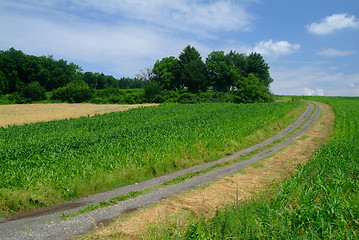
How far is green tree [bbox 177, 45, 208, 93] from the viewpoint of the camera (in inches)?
2505

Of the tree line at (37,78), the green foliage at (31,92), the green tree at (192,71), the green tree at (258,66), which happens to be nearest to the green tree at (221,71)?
the green tree at (192,71)

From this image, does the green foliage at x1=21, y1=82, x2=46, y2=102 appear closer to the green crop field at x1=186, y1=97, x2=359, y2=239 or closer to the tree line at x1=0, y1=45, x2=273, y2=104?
the tree line at x1=0, y1=45, x2=273, y2=104

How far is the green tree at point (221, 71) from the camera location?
67.2m

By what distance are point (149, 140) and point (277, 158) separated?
7311 mm

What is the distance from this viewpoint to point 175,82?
6919 cm

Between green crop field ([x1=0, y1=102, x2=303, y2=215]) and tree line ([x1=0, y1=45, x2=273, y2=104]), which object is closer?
green crop field ([x1=0, y1=102, x2=303, y2=215])

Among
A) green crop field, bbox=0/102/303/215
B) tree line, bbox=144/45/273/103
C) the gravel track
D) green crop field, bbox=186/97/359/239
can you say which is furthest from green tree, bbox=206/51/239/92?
green crop field, bbox=186/97/359/239

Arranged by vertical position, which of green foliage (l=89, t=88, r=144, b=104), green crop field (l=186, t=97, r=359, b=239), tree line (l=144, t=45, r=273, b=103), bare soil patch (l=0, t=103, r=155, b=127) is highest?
tree line (l=144, t=45, r=273, b=103)

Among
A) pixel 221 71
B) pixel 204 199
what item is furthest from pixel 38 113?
pixel 221 71

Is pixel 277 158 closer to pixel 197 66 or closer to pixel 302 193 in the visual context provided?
pixel 302 193

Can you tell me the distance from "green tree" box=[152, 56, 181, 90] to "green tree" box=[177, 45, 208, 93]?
5.32 ft

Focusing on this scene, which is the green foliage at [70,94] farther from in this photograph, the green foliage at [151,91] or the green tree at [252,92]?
the green tree at [252,92]

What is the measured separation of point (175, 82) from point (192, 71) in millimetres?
7356

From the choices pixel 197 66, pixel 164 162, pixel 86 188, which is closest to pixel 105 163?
pixel 86 188
